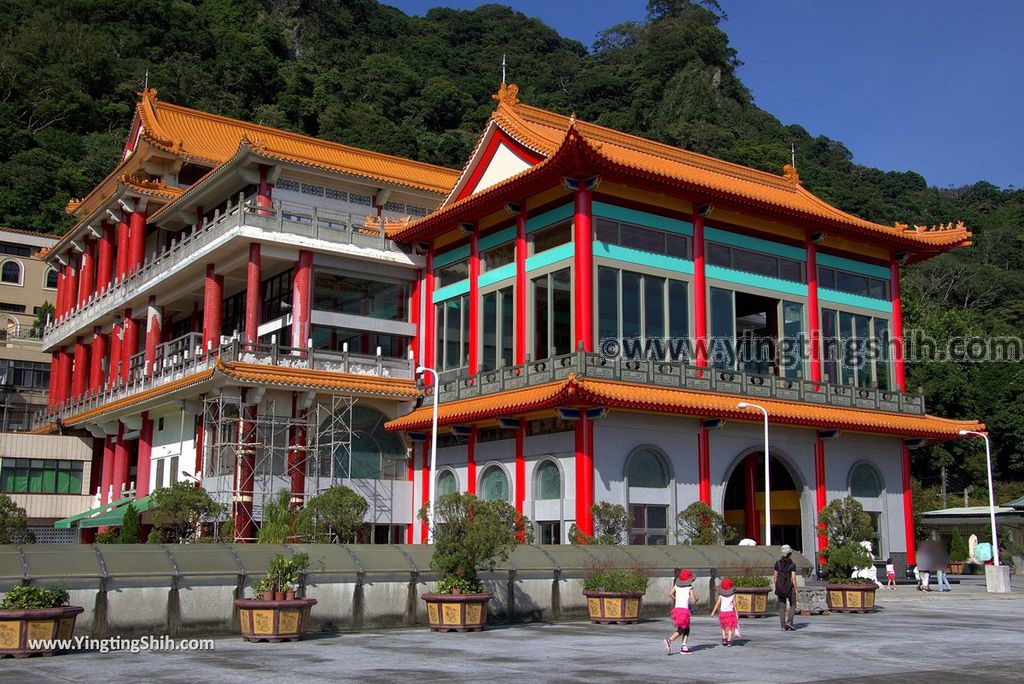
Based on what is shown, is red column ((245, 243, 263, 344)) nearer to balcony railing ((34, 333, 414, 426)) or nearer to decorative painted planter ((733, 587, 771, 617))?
balcony railing ((34, 333, 414, 426))

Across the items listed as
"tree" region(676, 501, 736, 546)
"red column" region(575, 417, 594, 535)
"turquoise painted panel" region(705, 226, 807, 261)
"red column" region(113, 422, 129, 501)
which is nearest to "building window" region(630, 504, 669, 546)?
"tree" region(676, 501, 736, 546)

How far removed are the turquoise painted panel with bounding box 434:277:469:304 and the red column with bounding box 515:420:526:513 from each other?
24.4 ft

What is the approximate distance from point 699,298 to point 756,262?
12.3 feet

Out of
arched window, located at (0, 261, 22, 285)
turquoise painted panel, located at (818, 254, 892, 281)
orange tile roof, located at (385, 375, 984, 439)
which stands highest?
arched window, located at (0, 261, 22, 285)

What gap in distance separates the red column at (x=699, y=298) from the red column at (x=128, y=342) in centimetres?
2807

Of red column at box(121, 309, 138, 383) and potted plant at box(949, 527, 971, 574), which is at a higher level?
red column at box(121, 309, 138, 383)

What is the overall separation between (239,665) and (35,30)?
358ft

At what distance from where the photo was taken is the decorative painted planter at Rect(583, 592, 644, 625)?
24.3m

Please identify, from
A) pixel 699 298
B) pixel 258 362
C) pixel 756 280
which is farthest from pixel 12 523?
pixel 756 280

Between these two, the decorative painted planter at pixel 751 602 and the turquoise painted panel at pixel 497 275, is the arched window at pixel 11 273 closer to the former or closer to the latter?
the turquoise painted panel at pixel 497 275

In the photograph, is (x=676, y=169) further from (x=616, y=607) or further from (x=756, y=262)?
(x=616, y=607)

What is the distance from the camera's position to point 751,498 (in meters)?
41.6

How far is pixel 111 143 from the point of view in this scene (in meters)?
103

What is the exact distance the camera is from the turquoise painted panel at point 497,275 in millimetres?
38062
